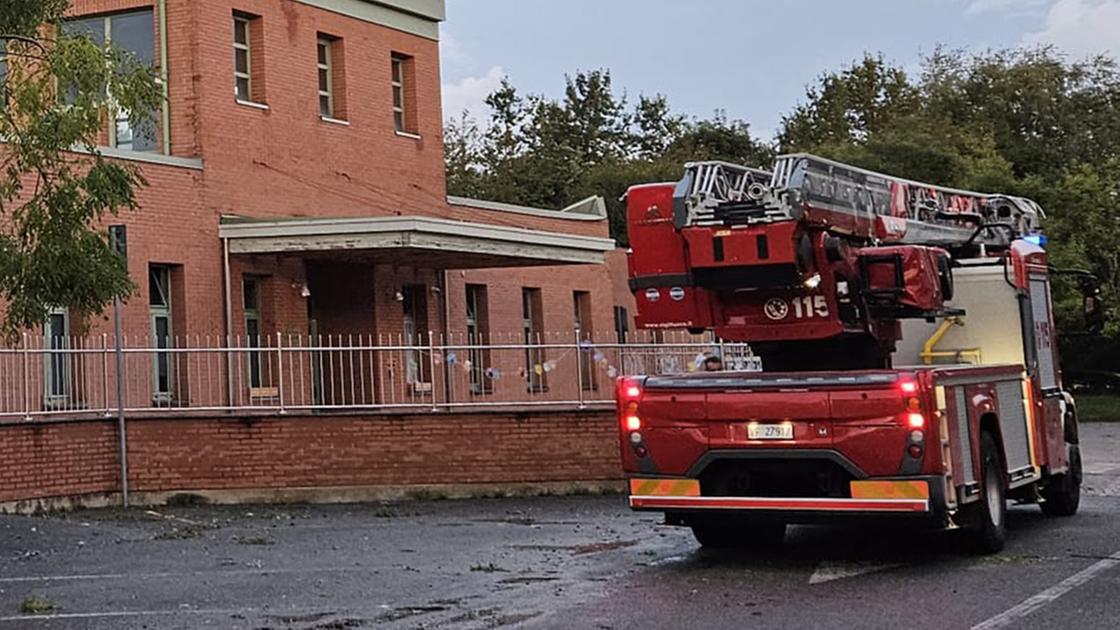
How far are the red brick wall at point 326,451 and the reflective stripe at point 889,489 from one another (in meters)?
8.81

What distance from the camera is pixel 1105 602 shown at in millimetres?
10773

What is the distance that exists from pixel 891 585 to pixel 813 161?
362 cm

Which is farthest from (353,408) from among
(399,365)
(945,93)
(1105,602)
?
(945,93)

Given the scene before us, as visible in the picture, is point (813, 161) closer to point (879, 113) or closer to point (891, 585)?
point (891, 585)

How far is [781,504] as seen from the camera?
12.8 metres

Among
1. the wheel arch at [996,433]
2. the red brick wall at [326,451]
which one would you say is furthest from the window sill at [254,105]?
the wheel arch at [996,433]

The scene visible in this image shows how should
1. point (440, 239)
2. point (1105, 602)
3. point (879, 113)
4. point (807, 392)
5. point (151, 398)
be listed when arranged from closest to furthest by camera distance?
point (1105, 602)
point (807, 392)
point (151, 398)
point (440, 239)
point (879, 113)

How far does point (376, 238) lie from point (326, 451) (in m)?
4.66

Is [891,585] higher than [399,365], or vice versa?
[399,365]

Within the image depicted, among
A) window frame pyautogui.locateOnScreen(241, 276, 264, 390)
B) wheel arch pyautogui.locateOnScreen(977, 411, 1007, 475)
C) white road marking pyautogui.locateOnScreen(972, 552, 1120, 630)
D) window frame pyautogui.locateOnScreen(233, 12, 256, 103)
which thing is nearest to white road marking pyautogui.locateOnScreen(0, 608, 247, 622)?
white road marking pyautogui.locateOnScreen(972, 552, 1120, 630)

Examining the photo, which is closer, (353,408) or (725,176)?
(725,176)

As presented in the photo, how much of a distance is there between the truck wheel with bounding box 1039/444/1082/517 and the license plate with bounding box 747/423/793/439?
15.6 ft

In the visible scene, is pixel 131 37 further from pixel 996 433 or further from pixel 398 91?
pixel 996 433

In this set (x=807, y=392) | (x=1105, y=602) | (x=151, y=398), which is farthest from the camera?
(x=151, y=398)
